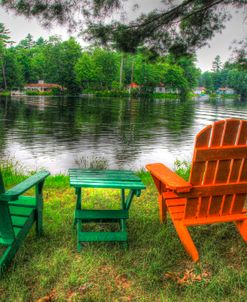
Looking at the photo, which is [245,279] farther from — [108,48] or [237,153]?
[108,48]

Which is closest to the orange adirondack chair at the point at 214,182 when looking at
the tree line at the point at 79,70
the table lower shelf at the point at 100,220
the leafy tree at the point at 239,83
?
the table lower shelf at the point at 100,220

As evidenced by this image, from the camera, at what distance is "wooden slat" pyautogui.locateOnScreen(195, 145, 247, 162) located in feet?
8.57

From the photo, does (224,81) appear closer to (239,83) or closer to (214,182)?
(239,83)

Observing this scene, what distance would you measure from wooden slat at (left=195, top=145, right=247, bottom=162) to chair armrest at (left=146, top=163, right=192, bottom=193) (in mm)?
242

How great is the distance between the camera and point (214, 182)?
9.02 ft

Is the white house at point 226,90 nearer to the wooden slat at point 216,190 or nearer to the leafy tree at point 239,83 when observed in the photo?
the leafy tree at point 239,83

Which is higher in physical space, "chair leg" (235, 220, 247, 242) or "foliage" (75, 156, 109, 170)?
"chair leg" (235, 220, 247, 242)

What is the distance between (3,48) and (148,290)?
82892 mm

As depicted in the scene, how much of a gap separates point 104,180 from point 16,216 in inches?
32.4

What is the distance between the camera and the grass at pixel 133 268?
2270 millimetres

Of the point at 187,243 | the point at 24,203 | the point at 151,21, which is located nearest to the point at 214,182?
the point at 187,243

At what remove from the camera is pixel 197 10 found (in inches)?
268

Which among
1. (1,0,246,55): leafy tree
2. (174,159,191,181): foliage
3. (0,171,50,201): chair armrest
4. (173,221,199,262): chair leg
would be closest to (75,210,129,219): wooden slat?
(0,171,50,201): chair armrest

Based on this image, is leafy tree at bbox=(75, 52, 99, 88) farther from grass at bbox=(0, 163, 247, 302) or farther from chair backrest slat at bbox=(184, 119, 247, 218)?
chair backrest slat at bbox=(184, 119, 247, 218)
